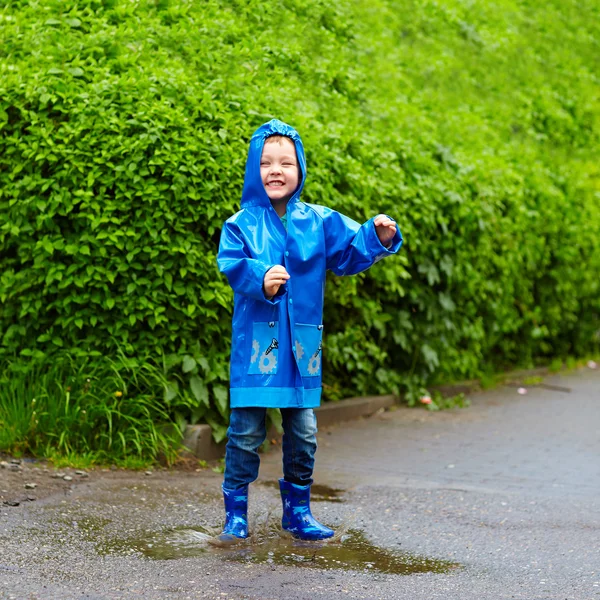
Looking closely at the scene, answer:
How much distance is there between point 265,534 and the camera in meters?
4.59

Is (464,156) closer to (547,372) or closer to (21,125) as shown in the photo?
(547,372)

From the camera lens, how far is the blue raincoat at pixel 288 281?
4.36 m

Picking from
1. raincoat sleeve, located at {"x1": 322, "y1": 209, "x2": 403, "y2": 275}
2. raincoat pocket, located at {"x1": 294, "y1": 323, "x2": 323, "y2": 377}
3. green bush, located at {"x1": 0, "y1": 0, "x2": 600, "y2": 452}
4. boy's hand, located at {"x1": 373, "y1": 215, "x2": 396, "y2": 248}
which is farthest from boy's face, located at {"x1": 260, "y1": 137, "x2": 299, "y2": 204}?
green bush, located at {"x1": 0, "y1": 0, "x2": 600, "y2": 452}

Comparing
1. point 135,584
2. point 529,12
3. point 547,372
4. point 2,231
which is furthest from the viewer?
point 529,12

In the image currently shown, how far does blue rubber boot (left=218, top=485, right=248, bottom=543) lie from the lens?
443 cm

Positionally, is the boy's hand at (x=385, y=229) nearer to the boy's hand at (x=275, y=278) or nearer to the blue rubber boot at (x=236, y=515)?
the boy's hand at (x=275, y=278)

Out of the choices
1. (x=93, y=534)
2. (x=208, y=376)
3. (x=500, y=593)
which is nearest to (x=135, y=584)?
(x=93, y=534)

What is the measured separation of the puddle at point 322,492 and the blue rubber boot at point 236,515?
94cm

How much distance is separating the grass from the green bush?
5.1 inches

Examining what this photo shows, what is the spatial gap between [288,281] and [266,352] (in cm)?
32

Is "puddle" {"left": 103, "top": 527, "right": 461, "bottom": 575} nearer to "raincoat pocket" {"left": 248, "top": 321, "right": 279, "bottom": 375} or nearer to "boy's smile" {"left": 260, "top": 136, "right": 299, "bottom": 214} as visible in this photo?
"raincoat pocket" {"left": 248, "top": 321, "right": 279, "bottom": 375}

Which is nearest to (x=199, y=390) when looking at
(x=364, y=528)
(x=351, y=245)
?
(x=364, y=528)

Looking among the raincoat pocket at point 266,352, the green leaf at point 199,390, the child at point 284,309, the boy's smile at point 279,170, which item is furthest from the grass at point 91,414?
the boy's smile at point 279,170

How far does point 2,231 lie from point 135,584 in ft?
9.36
